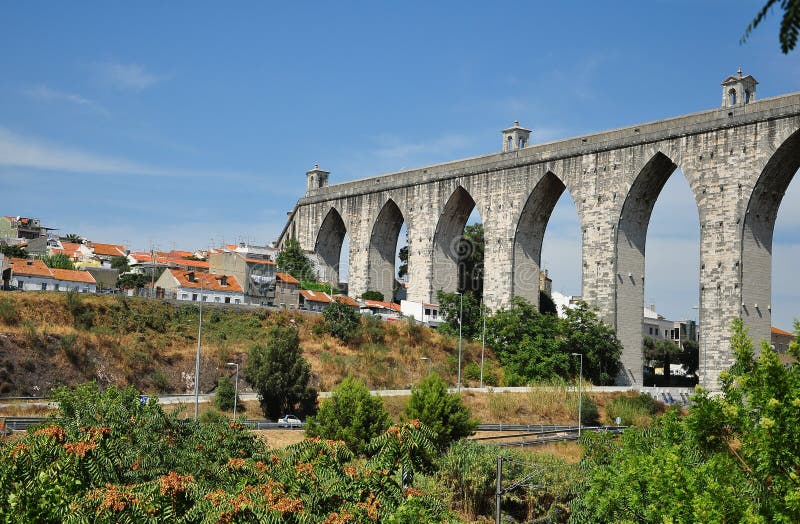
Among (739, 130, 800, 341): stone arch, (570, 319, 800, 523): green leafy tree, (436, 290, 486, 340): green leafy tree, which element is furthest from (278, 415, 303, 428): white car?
(570, 319, 800, 523): green leafy tree

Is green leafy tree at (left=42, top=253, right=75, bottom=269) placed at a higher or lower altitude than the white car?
higher

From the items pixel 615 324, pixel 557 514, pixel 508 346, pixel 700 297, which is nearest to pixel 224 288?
pixel 508 346

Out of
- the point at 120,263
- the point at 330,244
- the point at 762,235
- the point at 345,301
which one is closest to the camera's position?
the point at 762,235

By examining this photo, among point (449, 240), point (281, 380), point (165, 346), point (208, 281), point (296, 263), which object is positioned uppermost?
point (449, 240)

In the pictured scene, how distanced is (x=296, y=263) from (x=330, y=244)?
443 centimetres

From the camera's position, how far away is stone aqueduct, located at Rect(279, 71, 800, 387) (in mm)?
48000

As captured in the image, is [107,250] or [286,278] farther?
[107,250]

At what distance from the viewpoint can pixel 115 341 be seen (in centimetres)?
5141

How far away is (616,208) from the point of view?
177 ft

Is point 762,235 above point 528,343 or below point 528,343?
above

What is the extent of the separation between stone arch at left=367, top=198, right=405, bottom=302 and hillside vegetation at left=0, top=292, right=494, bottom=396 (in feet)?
31.2

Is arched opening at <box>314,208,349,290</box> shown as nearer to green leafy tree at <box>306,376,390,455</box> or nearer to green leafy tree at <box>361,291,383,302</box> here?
green leafy tree at <box>361,291,383,302</box>

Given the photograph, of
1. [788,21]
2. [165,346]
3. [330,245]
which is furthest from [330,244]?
[788,21]

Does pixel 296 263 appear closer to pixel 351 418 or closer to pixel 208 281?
pixel 208 281
